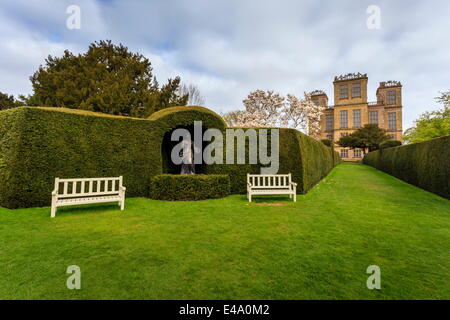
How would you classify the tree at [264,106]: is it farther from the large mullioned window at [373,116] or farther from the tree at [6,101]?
the large mullioned window at [373,116]

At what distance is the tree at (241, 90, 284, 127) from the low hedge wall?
953 inches

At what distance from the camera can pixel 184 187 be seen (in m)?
7.13

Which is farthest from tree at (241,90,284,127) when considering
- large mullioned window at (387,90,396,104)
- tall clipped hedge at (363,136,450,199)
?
large mullioned window at (387,90,396,104)

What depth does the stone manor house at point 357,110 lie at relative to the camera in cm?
4844

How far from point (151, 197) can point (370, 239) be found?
22.2 feet

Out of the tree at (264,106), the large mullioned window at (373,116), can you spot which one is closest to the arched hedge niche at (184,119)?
the tree at (264,106)

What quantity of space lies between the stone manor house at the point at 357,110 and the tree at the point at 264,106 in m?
28.5

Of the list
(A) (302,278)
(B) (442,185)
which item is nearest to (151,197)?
(A) (302,278)

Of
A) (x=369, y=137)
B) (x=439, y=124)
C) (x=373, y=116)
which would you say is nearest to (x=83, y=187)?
(x=439, y=124)

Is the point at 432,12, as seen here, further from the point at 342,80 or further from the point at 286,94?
the point at 342,80

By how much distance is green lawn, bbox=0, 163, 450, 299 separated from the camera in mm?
2141

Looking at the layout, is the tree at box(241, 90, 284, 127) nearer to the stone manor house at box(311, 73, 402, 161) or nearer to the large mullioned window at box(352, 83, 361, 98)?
the stone manor house at box(311, 73, 402, 161)

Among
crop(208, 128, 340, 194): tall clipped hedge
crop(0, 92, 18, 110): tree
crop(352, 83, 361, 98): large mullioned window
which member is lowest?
crop(208, 128, 340, 194): tall clipped hedge

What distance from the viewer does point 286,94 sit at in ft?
99.5
